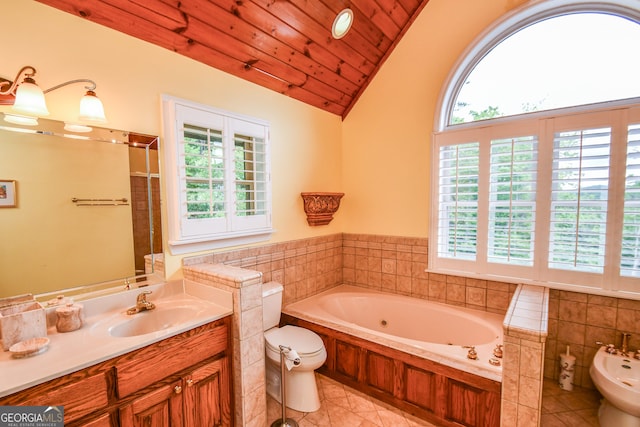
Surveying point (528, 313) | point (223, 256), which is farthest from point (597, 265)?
point (223, 256)

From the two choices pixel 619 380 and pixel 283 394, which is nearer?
pixel 619 380

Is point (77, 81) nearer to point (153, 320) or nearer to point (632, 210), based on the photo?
point (153, 320)

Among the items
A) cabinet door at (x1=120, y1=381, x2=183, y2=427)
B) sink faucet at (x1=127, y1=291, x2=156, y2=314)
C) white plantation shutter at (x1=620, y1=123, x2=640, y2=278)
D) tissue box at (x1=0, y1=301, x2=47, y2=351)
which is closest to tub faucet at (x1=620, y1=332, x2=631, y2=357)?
white plantation shutter at (x1=620, y1=123, x2=640, y2=278)

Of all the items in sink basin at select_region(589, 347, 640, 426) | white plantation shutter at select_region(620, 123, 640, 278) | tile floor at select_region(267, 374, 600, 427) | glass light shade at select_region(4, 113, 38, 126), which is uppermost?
glass light shade at select_region(4, 113, 38, 126)

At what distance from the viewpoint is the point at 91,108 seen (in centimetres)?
150

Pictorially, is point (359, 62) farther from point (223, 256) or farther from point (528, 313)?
point (528, 313)

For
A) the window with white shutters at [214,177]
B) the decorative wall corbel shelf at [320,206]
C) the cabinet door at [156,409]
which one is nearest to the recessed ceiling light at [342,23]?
the window with white shutters at [214,177]

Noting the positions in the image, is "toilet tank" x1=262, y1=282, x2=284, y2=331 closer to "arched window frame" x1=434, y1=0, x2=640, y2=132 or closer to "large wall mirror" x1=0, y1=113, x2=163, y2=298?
"large wall mirror" x1=0, y1=113, x2=163, y2=298

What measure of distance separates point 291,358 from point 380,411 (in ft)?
2.76

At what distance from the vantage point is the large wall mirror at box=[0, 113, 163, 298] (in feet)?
4.60

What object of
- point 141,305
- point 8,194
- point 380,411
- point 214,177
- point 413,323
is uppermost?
point 214,177

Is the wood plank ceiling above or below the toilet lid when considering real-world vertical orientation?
above

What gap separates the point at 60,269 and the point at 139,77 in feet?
3.94

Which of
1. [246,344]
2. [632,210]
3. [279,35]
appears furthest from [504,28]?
[246,344]
